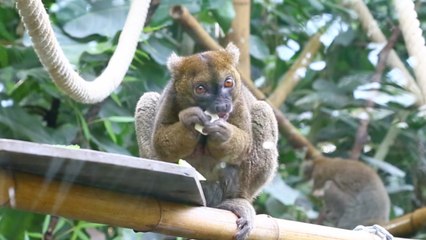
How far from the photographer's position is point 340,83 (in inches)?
272

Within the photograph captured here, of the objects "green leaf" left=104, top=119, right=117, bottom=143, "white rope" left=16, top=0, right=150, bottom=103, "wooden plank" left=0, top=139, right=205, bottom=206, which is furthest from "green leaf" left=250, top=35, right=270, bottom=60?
"wooden plank" left=0, top=139, right=205, bottom=206

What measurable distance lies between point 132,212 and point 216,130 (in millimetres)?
708

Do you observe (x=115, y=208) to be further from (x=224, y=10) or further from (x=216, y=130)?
(x=224, y=10)

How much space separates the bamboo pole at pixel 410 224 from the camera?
18.9ft

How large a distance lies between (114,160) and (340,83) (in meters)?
4.74

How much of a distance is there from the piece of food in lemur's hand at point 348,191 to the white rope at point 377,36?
1.84m

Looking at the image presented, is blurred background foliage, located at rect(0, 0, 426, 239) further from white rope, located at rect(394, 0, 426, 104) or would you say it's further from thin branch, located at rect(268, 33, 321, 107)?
white rope, located at rect(394, 0, 426, 104)

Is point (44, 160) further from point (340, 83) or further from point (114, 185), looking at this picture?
point (340, 83)

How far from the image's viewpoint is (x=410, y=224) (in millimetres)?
5832

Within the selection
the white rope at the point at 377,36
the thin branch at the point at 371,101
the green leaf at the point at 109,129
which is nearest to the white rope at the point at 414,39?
the green leaf at the point at 109,129

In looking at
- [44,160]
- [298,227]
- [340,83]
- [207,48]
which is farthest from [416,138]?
[44,160]

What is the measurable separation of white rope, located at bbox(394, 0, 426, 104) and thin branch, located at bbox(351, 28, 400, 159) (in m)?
2.98

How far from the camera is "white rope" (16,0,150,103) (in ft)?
8.92

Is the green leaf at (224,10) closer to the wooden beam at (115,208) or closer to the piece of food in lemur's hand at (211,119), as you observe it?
the piece of food in lemur's hand at (211,119)
